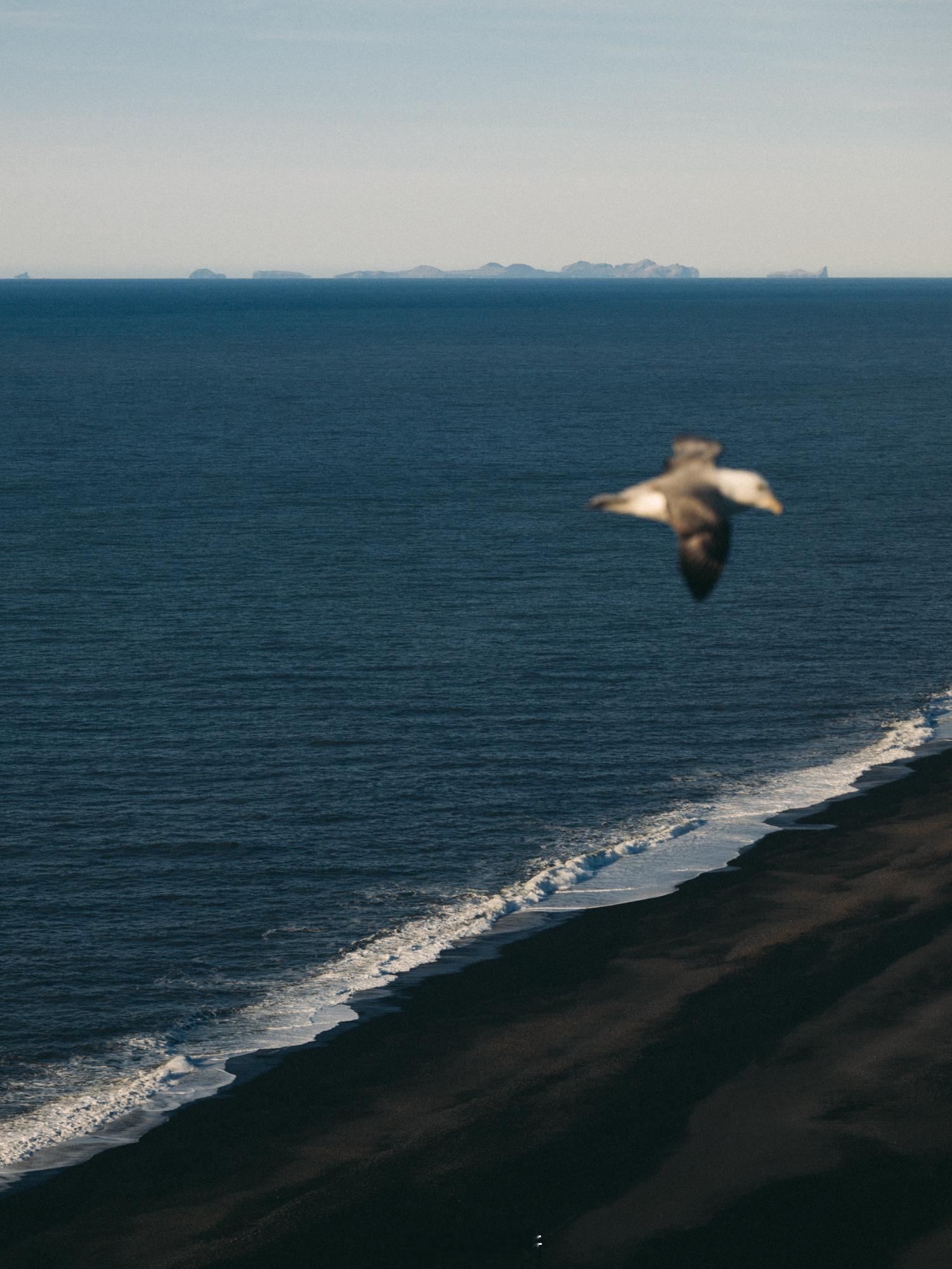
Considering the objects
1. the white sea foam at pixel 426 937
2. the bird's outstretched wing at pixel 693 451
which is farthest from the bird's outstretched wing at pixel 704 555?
the white sea foam at pixel 426 937

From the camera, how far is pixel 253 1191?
1217 inches

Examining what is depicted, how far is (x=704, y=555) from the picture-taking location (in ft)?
32.9

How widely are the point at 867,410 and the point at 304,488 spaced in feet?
286

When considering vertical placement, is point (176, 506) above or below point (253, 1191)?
above

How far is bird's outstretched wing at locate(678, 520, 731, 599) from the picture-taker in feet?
32.7

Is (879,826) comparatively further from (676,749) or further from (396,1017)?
(396,1017)

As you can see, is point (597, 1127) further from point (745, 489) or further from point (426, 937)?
point (745, 489)

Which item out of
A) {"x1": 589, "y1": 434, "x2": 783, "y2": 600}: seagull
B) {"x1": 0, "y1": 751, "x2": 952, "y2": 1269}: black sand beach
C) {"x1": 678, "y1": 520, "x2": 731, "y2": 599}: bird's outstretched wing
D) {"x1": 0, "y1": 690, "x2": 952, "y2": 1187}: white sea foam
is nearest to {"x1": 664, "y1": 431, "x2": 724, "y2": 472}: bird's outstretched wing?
{"x1": 589, "y1": 434, "x2": 783, "y2": 600}: seagull

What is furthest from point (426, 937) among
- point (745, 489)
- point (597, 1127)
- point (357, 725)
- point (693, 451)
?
point (745, 489)

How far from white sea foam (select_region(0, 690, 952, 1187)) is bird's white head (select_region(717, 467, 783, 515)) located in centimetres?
2808

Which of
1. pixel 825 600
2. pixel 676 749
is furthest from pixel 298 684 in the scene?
pixel 825 600

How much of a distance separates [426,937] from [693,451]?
3395 centimetres

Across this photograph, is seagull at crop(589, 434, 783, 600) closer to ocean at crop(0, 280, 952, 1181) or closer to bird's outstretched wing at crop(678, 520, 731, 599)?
bird's outstretched wing at crop(678, 520, 731, 599)

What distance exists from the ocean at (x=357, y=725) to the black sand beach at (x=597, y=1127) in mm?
2341
